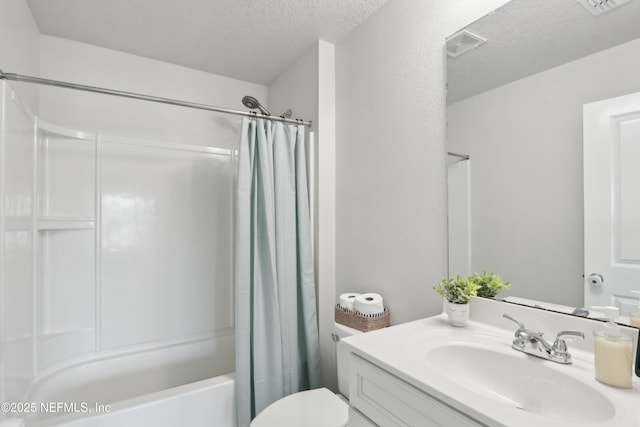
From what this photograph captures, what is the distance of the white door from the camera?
0.82m

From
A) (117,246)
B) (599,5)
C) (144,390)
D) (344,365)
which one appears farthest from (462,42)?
(144,390)

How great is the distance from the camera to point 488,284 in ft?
3.78

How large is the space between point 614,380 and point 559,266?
348mm

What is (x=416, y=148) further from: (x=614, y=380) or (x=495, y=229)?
(x=614, y=380)

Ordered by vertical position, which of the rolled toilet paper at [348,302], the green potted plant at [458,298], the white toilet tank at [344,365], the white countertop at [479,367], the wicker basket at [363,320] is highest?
the green potted plant at [458,298]

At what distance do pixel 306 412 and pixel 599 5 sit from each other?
6.05 ft

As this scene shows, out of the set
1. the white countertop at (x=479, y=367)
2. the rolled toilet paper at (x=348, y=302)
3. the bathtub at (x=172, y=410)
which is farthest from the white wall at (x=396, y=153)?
the bathtub at (x=172, y=410)

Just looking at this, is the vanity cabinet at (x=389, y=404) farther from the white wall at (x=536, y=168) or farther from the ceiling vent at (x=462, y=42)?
the ceiling vent at (x=462, y=42)

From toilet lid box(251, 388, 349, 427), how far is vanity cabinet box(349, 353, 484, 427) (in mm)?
417

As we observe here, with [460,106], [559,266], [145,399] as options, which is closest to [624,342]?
[559,266]

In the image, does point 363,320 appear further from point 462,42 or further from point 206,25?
point 206,25

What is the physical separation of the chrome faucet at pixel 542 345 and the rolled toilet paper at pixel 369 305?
0.61 metres

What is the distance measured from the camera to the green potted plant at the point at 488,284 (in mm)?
1121

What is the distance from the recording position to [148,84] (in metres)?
2.17
